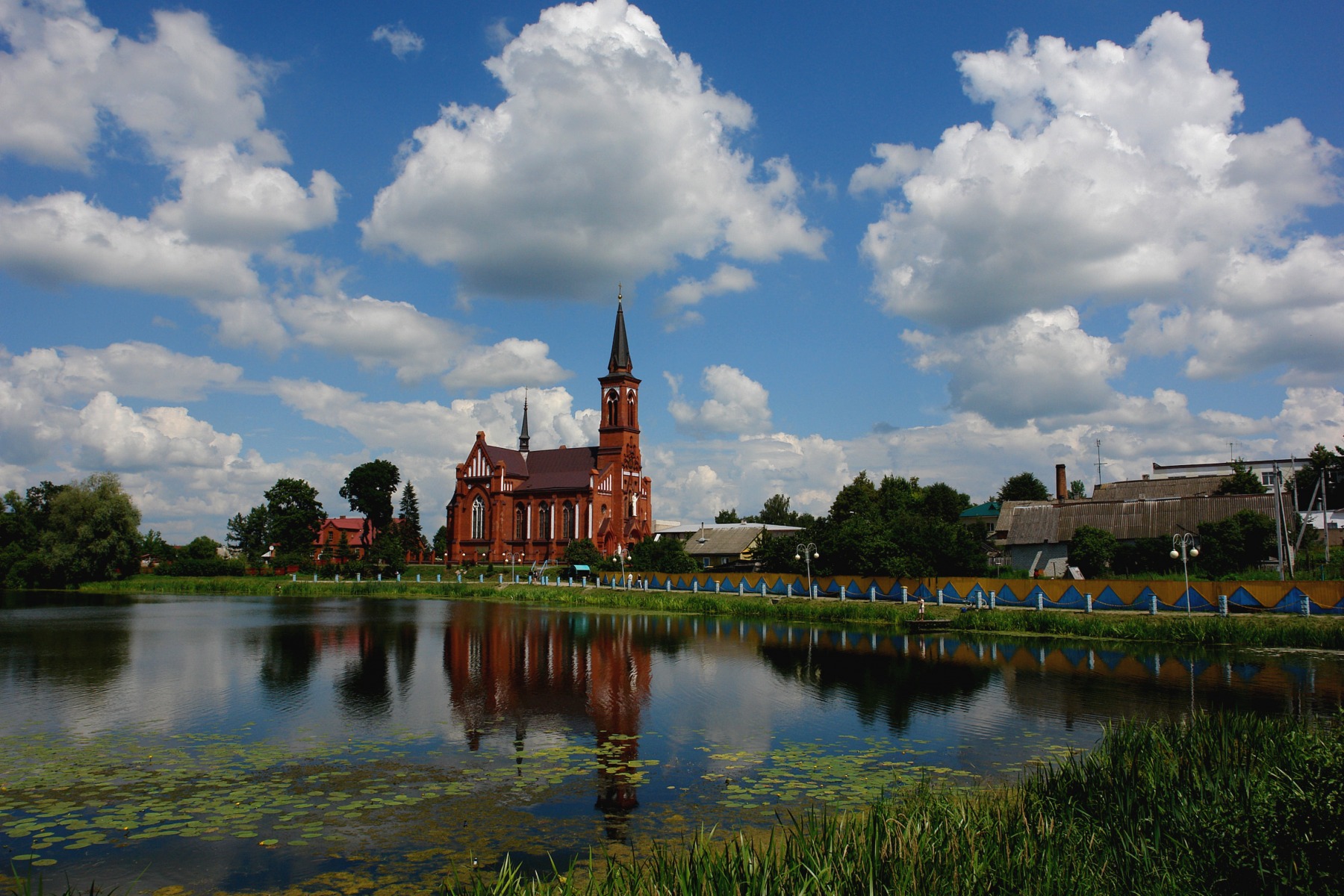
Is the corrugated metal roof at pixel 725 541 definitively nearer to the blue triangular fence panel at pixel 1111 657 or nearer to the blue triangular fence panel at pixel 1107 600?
the blue triangular fence panel at pixel 1107 600

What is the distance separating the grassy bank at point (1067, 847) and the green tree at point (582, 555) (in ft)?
219

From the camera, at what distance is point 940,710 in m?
19.6

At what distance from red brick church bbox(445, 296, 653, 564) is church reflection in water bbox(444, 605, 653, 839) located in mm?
46389

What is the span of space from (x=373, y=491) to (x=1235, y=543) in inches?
3635

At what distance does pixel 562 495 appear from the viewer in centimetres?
9044

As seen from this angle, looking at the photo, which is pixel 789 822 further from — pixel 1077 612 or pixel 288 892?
pixel 1077 612

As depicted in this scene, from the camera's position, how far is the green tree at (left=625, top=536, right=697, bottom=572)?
67375 millimetres

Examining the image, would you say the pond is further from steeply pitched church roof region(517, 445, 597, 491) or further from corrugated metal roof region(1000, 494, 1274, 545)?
steeply pitched church roof region(517, 445, 597, 491)

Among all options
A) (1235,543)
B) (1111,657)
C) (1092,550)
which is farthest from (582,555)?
(1111,657)

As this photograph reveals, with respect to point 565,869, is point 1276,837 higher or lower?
higher

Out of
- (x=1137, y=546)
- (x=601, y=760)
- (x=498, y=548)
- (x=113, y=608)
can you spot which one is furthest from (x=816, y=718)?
(x=498, y=548)

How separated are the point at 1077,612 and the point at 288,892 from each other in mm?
36896

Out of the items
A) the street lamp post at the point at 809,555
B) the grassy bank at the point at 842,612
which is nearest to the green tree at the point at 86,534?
the grassy bank at the point at 842,612

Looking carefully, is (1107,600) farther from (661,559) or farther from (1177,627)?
(661,559)
